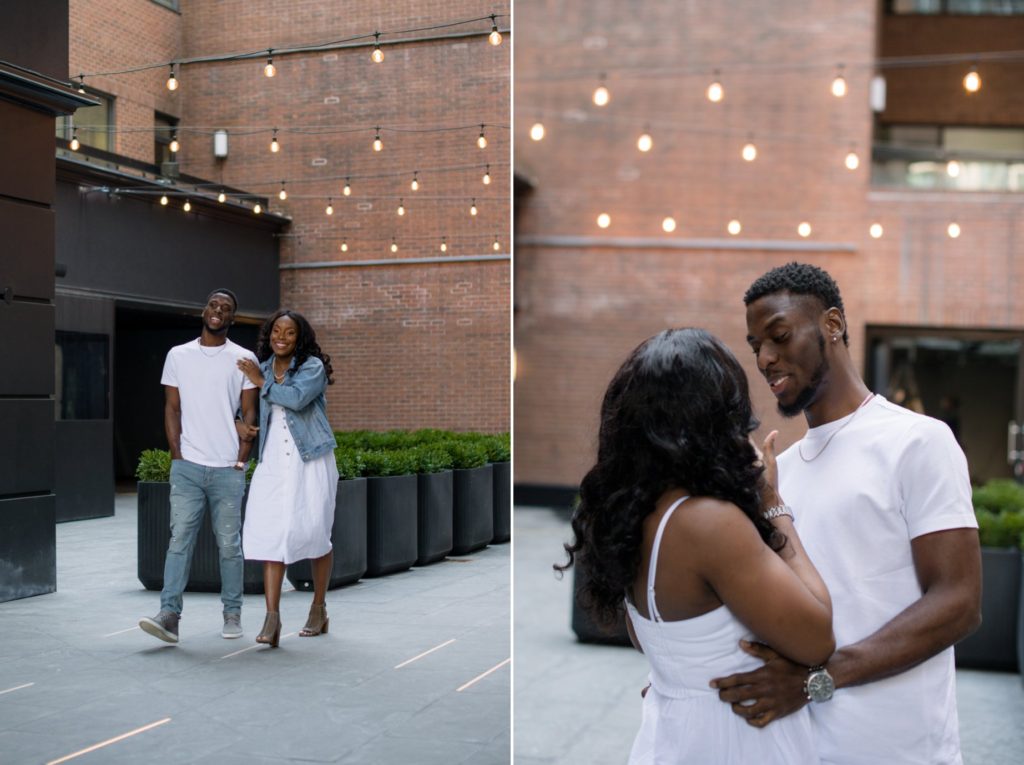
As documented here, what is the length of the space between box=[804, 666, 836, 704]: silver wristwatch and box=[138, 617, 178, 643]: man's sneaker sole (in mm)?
1845

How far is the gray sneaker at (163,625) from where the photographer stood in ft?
9.64

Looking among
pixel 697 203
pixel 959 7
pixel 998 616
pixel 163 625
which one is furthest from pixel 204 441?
pixel 959 7

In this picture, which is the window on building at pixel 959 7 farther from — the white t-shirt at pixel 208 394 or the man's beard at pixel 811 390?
the man's beard at pixel 811 390

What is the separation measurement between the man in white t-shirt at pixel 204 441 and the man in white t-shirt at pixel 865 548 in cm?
153

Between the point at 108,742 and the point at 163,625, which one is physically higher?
the point at 163,625

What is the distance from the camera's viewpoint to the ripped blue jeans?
294cm

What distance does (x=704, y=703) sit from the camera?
1713 millimetres

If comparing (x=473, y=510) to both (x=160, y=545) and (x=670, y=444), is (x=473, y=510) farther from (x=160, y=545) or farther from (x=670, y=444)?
(x=670, y=444)

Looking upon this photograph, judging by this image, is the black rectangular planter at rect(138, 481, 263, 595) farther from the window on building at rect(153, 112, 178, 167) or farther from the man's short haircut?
the window on building at rect(153, 112, 178, 167)

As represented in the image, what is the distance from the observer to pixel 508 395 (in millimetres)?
3309

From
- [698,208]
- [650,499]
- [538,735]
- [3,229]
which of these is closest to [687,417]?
[650,499]

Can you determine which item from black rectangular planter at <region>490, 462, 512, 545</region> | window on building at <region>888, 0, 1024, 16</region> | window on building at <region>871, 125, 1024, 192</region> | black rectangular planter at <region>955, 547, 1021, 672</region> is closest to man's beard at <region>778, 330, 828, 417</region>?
black rectangular planter at <region>490, 462, 512, 545</region>

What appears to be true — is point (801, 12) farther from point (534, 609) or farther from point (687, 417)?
point (687, 417)

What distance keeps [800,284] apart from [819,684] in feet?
2.19
